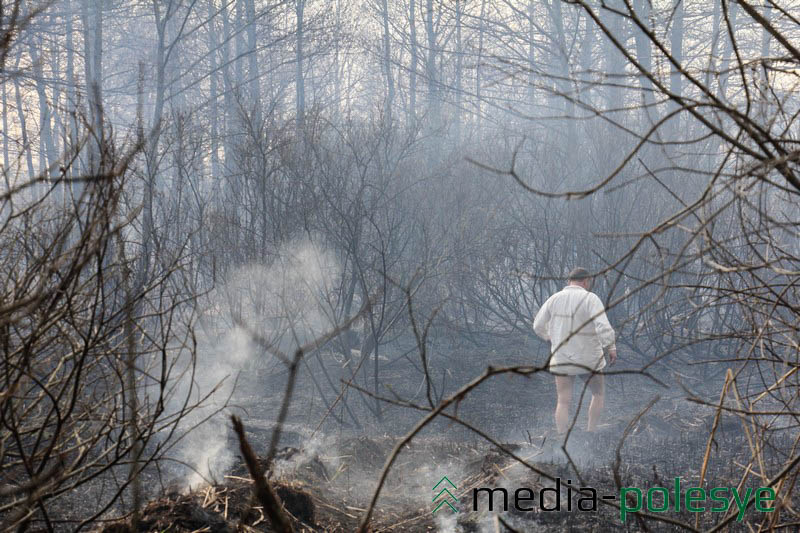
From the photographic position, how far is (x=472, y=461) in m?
6.16

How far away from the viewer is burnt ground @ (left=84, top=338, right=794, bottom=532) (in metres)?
4.46

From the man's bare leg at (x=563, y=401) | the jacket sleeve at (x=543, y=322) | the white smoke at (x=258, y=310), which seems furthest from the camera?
the white smoke at (x=258, y=310)

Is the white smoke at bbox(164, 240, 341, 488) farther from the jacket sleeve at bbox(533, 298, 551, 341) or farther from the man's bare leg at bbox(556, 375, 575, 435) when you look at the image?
the man's bare leg at bbox(556, 375, 575, 435)

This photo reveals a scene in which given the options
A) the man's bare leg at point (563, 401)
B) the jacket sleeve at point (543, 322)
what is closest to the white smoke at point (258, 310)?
the jacket sleeve at point (543, 322)

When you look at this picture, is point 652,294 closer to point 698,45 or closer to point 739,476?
point 739,476

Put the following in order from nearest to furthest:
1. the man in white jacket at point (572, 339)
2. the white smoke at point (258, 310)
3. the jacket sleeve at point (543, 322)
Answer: the man in white jacket at point (572, 339), the jacket sleeve at point (543, 322), the white smoke at point (258, 310)

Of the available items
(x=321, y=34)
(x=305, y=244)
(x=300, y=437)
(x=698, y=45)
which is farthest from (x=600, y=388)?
(x=698, y=45)

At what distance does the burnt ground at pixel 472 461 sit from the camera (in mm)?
4465

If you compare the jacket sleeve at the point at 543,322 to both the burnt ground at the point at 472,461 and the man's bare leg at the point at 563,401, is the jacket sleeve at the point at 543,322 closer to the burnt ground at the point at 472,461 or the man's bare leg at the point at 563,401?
the man's bare leg at the point at 563,401

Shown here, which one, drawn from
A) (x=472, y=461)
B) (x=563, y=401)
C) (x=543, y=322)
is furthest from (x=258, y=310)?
(x=563, y=401)

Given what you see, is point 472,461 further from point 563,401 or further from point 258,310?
point 258,310

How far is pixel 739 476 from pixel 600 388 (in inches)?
58.9

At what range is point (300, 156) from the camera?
31.1ft

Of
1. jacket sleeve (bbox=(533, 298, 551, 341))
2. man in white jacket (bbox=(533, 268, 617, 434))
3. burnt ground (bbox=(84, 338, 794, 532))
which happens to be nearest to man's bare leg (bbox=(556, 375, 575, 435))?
man in white jacket (bbox=(533, 268, 617, 434))
